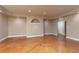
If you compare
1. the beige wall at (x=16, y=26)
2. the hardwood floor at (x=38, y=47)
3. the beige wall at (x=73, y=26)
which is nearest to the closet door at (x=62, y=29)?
the beige wall at (x=73, y=26)

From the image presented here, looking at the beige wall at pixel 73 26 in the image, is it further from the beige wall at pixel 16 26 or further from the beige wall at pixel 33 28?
the beige wall at pixel 16 26

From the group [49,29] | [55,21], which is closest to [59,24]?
[55,21]

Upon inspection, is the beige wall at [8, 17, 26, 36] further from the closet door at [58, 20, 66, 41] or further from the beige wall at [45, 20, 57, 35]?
the closet door at [58, 20, 66, 41]

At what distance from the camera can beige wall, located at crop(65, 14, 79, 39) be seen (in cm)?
876

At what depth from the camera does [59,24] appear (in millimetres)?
14070

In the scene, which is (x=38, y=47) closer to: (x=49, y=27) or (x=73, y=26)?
(x=73, y=26)

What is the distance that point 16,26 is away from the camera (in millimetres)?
11805

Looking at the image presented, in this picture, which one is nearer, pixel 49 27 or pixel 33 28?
pixel 33 28

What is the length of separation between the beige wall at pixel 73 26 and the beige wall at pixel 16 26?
5.36m

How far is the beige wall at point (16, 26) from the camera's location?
11.2m

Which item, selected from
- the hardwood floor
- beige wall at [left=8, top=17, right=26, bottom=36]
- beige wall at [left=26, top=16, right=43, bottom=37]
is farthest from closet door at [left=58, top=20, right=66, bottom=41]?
beige wall at [left=8, top=17, right=26, bottom=36]

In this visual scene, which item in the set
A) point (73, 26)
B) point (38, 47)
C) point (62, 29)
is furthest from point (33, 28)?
point (38, 47)

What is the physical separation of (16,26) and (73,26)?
639 cm
